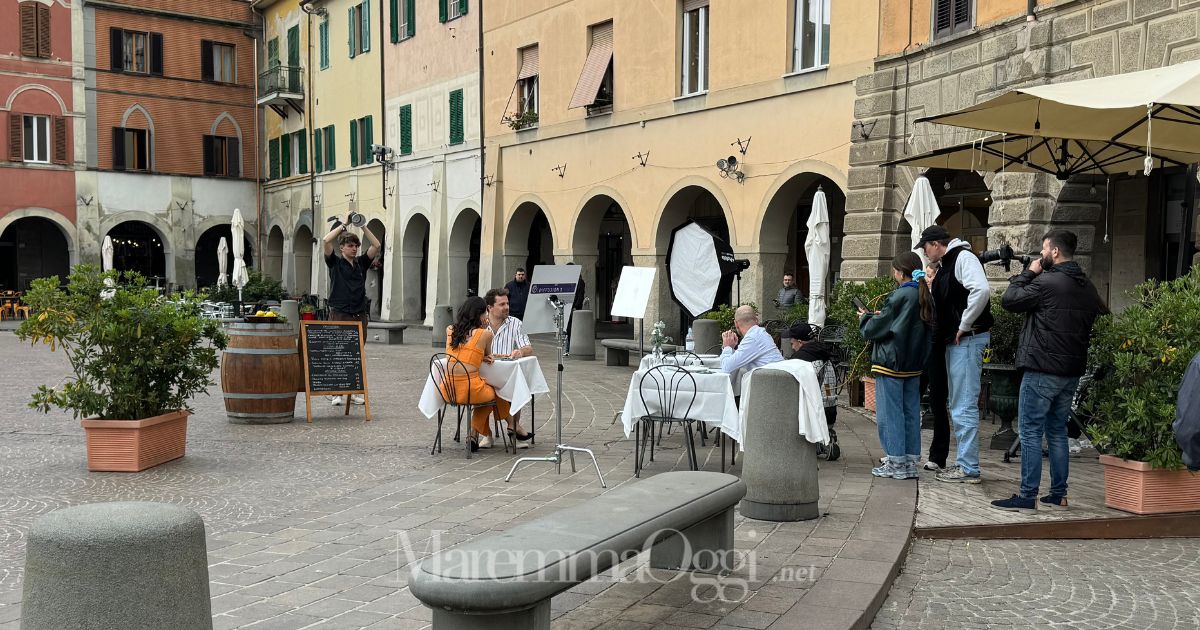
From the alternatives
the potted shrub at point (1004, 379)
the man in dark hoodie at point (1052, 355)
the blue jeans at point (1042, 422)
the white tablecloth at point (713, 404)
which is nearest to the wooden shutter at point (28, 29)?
the white tablecloth at point (713, 404)

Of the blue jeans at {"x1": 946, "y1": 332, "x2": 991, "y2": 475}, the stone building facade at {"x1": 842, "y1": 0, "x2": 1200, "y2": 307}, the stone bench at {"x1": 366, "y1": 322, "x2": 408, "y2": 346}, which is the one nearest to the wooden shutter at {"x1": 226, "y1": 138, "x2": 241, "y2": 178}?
the stone bench at {"x1": 366, "y1": 322, "x2": 408, "y2": 346}

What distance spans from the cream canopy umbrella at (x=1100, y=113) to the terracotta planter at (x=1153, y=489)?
240 cm

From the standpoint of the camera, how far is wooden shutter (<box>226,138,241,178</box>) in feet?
132

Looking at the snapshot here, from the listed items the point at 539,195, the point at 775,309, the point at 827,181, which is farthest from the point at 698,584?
the point at 539,195

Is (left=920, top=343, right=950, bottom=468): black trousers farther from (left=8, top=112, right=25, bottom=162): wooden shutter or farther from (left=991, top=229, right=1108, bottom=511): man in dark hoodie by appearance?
(left=8, top=112, right=25, bottom=162): wooden shutter

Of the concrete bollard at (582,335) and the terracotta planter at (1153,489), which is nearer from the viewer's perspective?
the terracotta planter at (1153,489)

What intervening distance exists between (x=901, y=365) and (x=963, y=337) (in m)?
0.53

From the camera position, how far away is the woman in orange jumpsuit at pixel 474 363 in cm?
922

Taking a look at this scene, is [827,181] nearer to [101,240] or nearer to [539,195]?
[539,195]

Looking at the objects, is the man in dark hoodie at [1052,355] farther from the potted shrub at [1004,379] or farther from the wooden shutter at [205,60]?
the wooden shutter at [205,60]

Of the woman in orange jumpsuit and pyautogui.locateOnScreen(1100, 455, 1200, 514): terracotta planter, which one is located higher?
the woman in orange jumpsuit

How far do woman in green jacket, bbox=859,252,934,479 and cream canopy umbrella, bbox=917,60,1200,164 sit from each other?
1759 millimetres

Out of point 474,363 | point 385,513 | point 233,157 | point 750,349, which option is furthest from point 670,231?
point 233,157

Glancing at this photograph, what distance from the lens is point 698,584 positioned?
5371 mm
